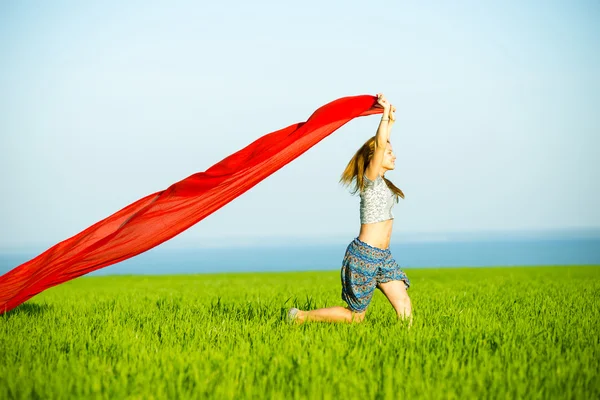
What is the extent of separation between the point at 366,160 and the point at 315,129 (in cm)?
74

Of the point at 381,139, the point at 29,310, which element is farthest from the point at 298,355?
the point at 29,310

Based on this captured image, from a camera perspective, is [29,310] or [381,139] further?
[29,310]

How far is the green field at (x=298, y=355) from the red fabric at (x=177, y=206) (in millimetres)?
751

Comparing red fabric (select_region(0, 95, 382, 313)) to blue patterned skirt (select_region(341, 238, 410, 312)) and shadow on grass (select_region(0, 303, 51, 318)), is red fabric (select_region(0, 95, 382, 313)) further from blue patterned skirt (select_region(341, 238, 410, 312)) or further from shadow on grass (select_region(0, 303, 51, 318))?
shadow on grass (select_region(0, 303, 51, 318))

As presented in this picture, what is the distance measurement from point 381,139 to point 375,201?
0.70m

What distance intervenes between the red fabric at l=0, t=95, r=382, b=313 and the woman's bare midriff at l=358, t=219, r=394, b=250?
1207mm

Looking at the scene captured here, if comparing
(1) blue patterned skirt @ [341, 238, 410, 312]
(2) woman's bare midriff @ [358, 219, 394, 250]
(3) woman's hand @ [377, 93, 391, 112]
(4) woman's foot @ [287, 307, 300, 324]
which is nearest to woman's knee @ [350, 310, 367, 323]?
(1) blue patterned skirt @ [341, 238, 410, 312]

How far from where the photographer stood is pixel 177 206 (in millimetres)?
7195

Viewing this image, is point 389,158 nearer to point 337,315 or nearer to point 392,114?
point 392,114

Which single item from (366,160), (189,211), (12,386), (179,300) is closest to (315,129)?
(366,160)

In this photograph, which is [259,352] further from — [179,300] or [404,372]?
[179,300]

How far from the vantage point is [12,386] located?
4.77 metres

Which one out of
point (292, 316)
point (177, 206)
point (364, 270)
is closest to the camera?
point (364, 270)

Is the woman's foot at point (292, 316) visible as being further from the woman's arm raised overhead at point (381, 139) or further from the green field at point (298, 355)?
the woman's arm raised overhead at point (381, 139)
